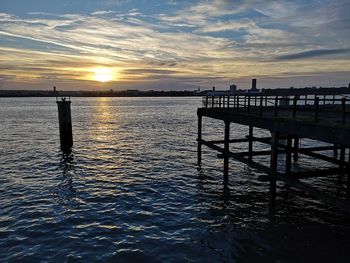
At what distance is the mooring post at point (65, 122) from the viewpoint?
2927cm

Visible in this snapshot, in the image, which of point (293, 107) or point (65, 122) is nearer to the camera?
point (293, 107)

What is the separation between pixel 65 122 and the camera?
29641mm

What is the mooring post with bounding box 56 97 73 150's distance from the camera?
96.0 ft

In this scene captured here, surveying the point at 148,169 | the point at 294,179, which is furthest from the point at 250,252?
the point at 148,169

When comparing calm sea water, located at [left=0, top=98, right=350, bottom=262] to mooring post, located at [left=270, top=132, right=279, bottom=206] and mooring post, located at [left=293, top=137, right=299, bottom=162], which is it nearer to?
mooring post, located at [left=293, top=137, right=299, bottom=162]

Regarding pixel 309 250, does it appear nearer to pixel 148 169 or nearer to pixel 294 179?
pixel 294 179

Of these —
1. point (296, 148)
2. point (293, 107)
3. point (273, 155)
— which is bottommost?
point (296, 148)

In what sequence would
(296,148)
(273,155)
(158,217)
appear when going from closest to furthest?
(273,155) < (158,217) < (296,148)

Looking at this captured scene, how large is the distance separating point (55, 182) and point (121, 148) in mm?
12341

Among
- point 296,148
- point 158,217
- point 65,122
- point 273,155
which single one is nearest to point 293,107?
point 273,155

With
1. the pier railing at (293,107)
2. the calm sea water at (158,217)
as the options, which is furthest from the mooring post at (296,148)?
the pier railing at (293,107)

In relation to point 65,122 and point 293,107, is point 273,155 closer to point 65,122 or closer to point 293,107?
point 293,107

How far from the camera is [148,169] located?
22.1 meters

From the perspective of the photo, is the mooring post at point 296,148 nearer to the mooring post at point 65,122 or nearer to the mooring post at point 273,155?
the mooring post at point 273,155
